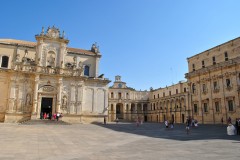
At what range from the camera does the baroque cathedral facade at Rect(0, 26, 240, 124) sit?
3428 centimetres

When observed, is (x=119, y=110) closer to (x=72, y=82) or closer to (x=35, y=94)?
(x=72, y=82)

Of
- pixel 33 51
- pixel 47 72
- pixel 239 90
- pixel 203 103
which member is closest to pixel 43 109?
pixel 47 72

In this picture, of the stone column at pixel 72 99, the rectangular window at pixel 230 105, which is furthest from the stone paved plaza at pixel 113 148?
the stone column at pixel 72 99

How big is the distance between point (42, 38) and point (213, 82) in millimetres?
33301

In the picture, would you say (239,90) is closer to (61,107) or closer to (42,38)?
(61,107)

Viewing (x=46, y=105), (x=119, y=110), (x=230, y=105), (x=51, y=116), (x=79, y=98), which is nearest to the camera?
(x=230, y=105)

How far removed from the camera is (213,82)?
122 ft

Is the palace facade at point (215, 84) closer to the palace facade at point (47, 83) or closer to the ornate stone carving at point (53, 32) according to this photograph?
the palace facade at point (47, 83)

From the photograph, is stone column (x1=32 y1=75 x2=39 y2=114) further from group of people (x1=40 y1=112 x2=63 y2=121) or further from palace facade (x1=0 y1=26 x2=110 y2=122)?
group of people (x1=40 y1=112 x2=63 y2=121)

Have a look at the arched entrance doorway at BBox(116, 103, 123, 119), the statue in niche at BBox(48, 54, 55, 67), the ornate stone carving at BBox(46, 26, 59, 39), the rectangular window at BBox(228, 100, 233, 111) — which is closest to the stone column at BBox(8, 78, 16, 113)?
the statue in niche at BBox(48, 54, 55, 67)

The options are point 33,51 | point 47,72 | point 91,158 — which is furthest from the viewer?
point 33,51

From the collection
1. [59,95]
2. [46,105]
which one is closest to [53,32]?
[59,95]

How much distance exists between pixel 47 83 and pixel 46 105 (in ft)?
13.1

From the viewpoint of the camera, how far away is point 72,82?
38.5m
